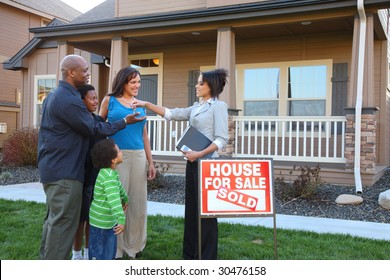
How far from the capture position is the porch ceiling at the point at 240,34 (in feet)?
30.1

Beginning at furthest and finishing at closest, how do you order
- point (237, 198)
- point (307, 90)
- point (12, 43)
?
point (12, 43)
point (307, 90)
point (237, 198)

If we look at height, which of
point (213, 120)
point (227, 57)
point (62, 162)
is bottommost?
point (62, 162)

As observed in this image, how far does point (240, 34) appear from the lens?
1017 cm

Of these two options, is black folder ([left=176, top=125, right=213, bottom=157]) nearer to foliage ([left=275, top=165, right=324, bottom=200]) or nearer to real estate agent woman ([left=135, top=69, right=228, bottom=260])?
real estate agent woman ([left=135, top=69, right=228, bottom=260])

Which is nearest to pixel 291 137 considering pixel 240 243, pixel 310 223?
pixel 310 223

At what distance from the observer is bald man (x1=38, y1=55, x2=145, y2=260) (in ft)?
9.35

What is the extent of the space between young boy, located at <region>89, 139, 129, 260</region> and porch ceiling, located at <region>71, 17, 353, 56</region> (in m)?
6.62

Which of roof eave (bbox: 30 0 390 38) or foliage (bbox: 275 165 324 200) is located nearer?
foliage (bbox: 275 165 324 200)

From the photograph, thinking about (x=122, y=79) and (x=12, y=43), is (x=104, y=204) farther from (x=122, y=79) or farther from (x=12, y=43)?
(x=12, y=43)

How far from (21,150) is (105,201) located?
861 centimetres

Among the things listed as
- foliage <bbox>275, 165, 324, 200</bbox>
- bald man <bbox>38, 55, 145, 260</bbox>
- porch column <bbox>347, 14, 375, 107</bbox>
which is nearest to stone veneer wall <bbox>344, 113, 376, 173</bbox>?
porch column <bbox>347, 14, 375, 107</bbox>

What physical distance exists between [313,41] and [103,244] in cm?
842

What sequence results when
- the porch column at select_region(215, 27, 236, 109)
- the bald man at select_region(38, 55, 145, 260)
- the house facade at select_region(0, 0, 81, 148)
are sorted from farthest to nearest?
the house facade at select_region(0, 0, 81, 148), the porch column at select_region(215, 27, 236, 109), the bald man at select_region(38, 55, 145, 260)
